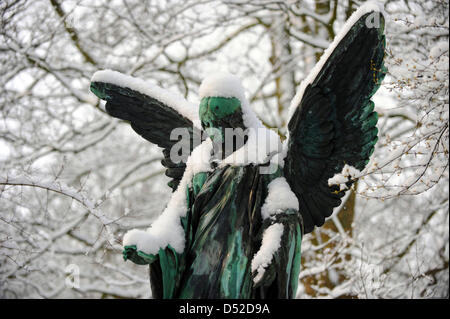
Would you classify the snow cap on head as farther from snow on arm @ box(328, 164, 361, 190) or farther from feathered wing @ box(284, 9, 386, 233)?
snow on arm @ box(328, 164, 361, 190)

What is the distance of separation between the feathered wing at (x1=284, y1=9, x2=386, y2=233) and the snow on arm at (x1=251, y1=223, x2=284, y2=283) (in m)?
0.36

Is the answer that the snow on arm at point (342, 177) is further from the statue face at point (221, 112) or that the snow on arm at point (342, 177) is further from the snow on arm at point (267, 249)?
the statue face at point (221, 112)

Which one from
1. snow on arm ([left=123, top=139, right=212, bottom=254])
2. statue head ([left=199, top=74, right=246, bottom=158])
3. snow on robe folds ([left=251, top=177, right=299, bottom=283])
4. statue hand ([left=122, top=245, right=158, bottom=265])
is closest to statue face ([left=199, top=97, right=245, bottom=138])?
statue head ([left=199, top=74, right=246, bottom=158])

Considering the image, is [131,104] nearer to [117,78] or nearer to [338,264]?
[117,78]

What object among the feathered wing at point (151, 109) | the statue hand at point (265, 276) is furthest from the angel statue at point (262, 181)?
the feathered wing at point (151, 109)

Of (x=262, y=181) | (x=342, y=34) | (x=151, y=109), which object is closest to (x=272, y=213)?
(x=262, y=181)

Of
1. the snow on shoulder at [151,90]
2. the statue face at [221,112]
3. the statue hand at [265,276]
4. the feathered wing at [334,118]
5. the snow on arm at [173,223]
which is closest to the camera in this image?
the statue hand at [265,276]

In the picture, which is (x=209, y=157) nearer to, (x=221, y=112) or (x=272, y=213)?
(x=221, y=112)

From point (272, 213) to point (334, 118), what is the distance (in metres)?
0.60

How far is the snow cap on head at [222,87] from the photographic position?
2748 millimetres

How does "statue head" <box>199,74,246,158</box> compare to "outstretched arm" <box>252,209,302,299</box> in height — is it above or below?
above

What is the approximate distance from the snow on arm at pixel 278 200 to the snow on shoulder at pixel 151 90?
0.80 metres

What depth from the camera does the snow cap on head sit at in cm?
275

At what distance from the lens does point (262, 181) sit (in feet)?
8.94
